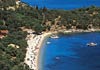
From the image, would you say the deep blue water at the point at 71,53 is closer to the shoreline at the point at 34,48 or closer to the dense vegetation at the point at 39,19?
the shoreline at the point at 34,48

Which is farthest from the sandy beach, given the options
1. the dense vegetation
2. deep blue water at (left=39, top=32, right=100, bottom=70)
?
the dense vegetation

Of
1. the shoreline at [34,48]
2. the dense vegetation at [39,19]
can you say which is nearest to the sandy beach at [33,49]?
the shoreline at [34,48]

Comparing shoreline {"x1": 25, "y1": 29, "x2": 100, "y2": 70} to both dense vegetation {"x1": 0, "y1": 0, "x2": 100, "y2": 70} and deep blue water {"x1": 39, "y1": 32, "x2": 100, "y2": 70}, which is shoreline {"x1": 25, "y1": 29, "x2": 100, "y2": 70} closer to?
deep blue water {"x1": 39, "y1": 32, "x2": 100, "y2": 70}

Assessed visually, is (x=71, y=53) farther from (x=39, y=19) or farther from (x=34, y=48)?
(x=39, y=19)


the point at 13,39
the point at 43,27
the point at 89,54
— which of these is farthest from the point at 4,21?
the point at 89,54

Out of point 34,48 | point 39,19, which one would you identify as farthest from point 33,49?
point 39,19

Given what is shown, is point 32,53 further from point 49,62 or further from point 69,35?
point 69,35

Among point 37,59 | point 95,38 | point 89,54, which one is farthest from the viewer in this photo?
point 95,38

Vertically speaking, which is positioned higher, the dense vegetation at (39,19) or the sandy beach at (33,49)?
the dense vegetation at (39,19)
